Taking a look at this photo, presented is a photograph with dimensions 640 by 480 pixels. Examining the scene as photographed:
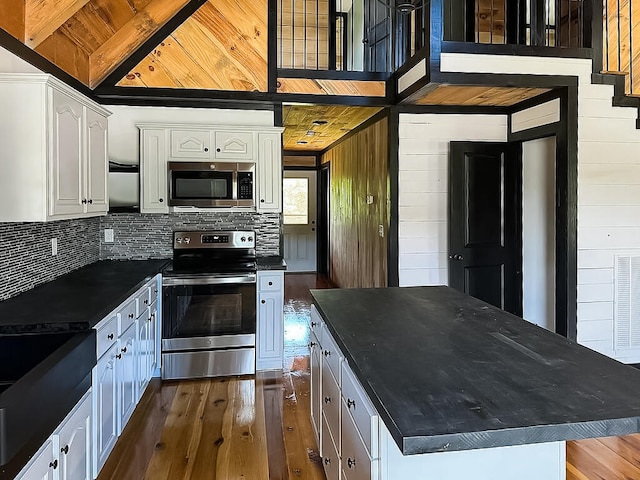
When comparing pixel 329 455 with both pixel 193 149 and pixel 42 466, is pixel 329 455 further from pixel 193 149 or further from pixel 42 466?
pixel 193 149

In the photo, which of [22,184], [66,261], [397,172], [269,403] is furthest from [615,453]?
[66,261]

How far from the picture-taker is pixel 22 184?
2361 millimetres

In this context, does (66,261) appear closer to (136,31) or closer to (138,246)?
(138,246)

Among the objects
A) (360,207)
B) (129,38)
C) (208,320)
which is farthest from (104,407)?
(360,207)

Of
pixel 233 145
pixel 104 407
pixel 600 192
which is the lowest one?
pixel 104 407

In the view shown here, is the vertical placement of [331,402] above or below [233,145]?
below

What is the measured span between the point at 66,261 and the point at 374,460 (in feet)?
9.51

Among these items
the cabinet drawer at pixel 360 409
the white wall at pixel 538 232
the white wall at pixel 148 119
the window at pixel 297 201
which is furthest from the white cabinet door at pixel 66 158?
the window at pixel 297 201

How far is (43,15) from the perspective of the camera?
8.87 ft

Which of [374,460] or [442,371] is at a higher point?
[442,371]

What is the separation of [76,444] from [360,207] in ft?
14.6

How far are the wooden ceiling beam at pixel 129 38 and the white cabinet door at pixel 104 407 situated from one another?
101 inches

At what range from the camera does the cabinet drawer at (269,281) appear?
3.88m

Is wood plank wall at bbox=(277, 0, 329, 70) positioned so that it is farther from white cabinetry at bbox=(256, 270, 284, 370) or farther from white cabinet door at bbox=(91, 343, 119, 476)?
white cabinet door at bbox=(91, 343, 119, 476)
